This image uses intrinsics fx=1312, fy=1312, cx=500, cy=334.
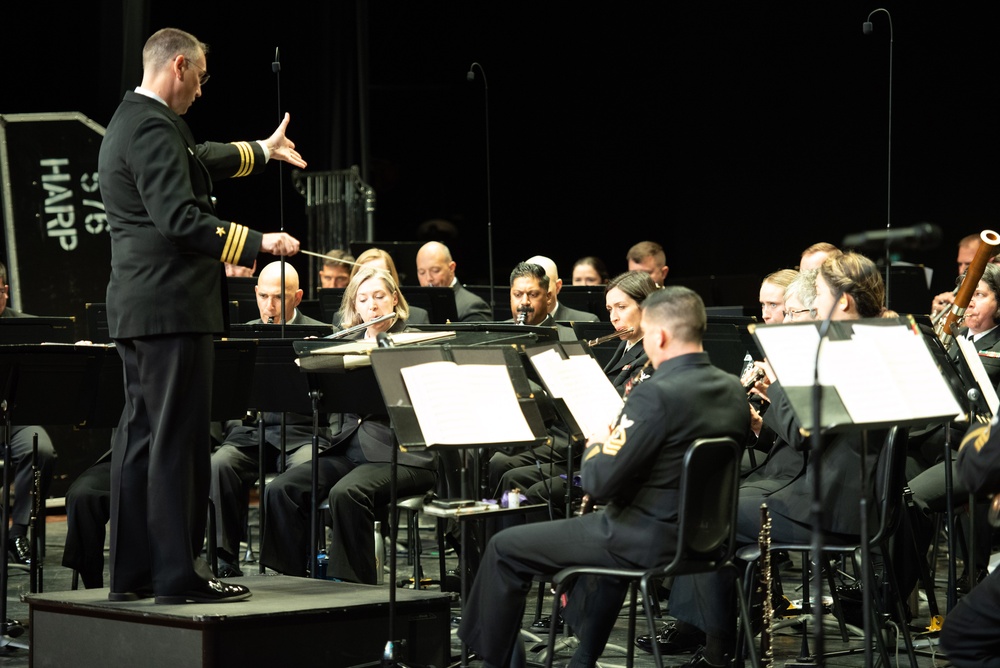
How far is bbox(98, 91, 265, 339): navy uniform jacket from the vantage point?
11.9ft

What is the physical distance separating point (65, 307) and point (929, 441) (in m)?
5.17

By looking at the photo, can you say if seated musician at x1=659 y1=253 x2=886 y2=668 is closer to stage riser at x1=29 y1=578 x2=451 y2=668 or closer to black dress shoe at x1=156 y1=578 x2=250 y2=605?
stage riser at x1=29 y1=578 x2=451 y2=668


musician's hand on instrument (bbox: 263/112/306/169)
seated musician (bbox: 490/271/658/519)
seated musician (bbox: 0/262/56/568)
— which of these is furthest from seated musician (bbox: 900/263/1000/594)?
seated musician (bbox: 0/262/56/568)

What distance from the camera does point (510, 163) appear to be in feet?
39.1

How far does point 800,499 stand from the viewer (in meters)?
4.01

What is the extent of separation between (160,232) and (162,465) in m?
0.66

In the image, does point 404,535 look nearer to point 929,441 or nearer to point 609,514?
point 929,441

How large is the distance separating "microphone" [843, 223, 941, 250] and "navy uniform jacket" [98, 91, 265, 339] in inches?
65.4

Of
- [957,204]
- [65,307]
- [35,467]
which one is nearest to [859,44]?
[957,204]

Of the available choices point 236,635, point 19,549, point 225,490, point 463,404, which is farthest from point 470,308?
point 236,635

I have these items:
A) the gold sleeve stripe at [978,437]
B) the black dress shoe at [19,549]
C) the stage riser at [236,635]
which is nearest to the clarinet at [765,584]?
the gold sleeve stripe at [978,437]

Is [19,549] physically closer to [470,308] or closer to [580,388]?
[470,308]

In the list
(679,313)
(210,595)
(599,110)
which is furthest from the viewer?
(599,110)

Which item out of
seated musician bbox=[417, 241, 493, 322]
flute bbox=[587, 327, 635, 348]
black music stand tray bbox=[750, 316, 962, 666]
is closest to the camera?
black music stand tray bbox=[750, 316, 962, 666]
